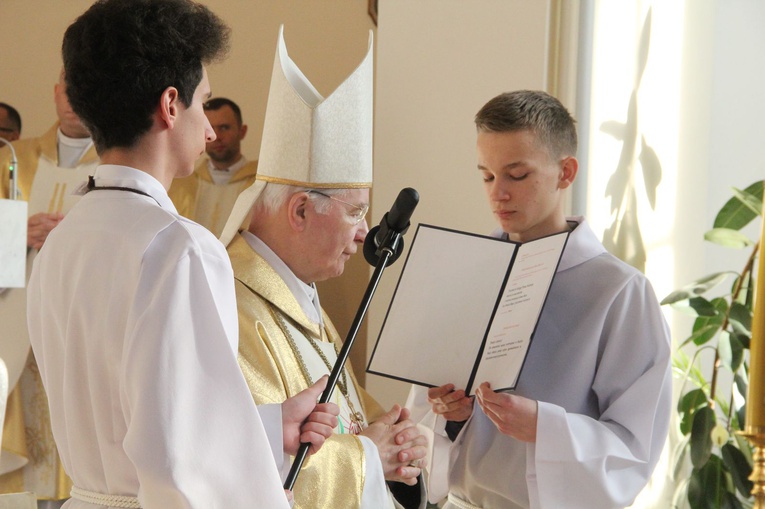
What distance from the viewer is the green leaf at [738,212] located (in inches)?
131

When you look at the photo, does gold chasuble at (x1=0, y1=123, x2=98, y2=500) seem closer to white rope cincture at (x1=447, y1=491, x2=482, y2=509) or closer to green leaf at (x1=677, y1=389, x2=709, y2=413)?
white rope cincture at (x1=447, y1=491, x2=482, y2=509)

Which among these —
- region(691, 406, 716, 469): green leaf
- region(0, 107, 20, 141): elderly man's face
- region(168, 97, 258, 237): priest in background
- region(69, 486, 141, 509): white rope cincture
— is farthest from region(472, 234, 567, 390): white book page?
region(0, 107, 20, 141): elderly man's face

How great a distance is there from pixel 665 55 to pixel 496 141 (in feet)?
4.99

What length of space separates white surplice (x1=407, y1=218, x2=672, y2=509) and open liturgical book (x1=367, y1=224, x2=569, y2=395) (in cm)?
20

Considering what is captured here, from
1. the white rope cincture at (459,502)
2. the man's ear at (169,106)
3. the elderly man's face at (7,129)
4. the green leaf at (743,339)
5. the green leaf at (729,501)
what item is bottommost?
the green leaf at (729,501)

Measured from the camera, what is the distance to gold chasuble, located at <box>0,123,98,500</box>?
14.1ft

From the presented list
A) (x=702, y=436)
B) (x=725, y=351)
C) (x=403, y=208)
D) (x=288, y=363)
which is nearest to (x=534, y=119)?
(x=403, y=208)

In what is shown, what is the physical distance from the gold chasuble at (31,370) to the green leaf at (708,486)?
266cm

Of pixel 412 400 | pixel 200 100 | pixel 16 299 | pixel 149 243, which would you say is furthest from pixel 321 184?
pixel 16 299

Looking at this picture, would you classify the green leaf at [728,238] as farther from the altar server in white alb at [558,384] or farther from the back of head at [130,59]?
the back of head at [130,59]

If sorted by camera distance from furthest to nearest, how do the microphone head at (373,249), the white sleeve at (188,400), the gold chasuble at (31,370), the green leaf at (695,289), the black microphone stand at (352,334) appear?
the gold chasuble at (31,370) → the green leaf at (695,289) → the microphone head at (373,249) → the black microphone stand at (352,334) → the white sleeve at (188,400)

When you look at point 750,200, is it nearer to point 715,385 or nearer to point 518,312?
point 715,385

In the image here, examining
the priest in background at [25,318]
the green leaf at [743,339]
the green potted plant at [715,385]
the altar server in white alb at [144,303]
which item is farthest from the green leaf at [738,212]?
the priest in background at [25,318]

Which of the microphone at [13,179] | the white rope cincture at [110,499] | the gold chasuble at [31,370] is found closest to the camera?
the white rope cincture at [110,499]
